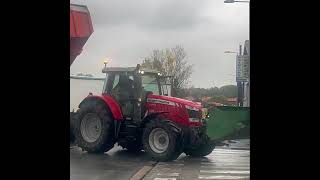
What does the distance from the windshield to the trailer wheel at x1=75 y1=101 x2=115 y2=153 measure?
3.26 feet

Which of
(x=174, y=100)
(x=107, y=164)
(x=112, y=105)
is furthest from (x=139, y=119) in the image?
(x=107, y=164)

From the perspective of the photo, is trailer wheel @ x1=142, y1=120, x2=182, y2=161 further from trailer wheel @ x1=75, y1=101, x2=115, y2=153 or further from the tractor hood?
trailer wheel @ x1=75, y1=101, x2=115, y2=153

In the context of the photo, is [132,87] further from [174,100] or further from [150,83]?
[174,100]

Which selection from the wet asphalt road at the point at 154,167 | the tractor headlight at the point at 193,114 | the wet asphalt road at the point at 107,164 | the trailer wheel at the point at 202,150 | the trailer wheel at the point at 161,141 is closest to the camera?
the wet asphalt road at the point at 107,164

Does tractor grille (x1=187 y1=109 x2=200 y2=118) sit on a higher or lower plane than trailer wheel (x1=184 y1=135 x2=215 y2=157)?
higher

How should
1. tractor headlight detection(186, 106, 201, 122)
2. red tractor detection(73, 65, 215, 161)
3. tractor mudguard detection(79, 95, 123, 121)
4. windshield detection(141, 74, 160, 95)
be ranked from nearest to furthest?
red tractor detection(73, 65, 215, 161) < tractor headlight detection(186, 106, 201, 122) < tractor mudguard detection(79, 95, 123, 121) < windshield detection(141, 74, 160, 95)

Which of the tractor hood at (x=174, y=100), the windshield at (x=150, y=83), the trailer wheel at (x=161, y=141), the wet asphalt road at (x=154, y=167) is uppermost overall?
the windshield at (x=150, y=83)

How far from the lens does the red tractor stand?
29.4 ft

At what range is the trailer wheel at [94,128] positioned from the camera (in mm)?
9289

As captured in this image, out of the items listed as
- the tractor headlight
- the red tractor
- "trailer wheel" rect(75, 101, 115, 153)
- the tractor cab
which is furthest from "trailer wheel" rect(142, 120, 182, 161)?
"trailer wheel" rect(75, 101, 115, 153)

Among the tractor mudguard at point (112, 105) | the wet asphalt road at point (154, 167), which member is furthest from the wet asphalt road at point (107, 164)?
the tractor mudguard at point (112, 105)

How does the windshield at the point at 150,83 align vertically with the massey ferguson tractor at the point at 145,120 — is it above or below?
above

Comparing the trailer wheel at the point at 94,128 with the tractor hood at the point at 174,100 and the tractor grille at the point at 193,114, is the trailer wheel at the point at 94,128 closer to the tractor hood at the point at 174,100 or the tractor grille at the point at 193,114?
the tractor hood at the point at 174,100
